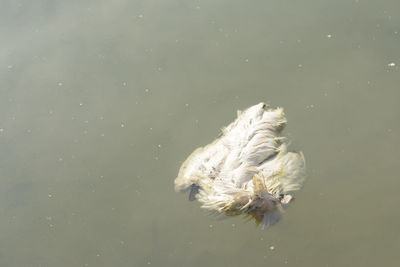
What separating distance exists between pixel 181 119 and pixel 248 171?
1072mm

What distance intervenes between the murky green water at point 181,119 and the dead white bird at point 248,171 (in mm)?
115

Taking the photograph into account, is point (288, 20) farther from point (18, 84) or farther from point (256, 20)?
point (18, 84)

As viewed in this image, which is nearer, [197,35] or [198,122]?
[198,122]

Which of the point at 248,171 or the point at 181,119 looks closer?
the point at 248,171

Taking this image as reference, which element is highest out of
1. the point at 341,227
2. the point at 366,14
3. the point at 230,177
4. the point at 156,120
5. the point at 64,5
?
the point at 64,5

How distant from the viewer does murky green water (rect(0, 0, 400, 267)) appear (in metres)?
4.68

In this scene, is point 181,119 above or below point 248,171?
above

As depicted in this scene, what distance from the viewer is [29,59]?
6.38 meters

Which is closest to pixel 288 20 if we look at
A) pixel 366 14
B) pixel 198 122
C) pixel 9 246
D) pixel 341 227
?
pixel 366 14

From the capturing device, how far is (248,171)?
480cm

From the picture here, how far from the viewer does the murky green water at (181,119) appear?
468cm

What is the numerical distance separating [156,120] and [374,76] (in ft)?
7.45

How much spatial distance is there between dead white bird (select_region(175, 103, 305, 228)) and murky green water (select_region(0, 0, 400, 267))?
0.38ft

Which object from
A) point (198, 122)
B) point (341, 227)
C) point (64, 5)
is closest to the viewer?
point (341, 227)
